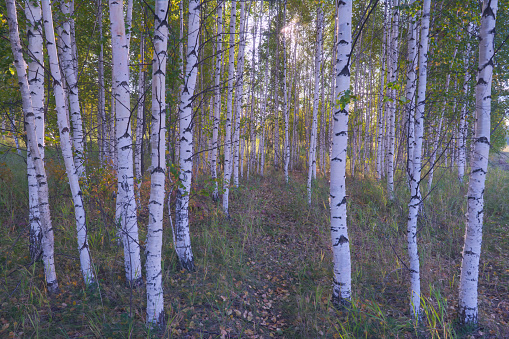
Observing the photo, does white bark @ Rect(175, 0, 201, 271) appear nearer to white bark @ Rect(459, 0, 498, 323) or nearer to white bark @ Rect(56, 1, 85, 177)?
white bark @ Rect(56, 1, 85, 177)

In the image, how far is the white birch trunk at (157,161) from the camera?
2658 millimetres

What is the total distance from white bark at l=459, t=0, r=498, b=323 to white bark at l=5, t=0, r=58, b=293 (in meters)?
5.26

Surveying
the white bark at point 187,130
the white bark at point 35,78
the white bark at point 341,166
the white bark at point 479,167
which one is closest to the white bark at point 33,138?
the white bark at point 35,78

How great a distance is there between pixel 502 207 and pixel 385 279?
19.5ft

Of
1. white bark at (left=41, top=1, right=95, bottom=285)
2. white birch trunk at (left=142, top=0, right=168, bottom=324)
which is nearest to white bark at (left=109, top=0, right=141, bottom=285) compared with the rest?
white birch trunk at (left=142, top=0, right=168, bottom=324)

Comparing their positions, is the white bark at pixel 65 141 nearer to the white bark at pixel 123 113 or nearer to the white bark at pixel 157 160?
the white bark at pixel 123 113

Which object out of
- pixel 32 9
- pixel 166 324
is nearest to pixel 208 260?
pixel 166 324

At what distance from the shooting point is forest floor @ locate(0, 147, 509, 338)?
3.08 meters

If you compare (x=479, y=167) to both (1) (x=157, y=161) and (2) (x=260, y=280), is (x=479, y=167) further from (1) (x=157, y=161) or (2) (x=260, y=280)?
(1) (x=157, y=161)

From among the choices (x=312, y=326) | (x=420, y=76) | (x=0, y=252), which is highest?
(x=420, y=76)

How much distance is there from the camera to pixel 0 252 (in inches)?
168

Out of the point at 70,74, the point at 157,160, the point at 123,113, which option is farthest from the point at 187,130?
the point at 70,74

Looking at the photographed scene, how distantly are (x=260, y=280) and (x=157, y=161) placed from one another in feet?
9.44

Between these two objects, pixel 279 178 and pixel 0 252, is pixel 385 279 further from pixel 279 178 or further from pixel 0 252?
A: pixel 279 178
